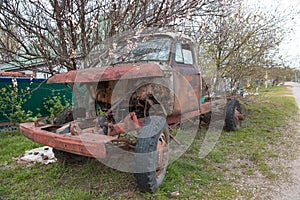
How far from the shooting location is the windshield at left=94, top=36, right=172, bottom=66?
3703 mm

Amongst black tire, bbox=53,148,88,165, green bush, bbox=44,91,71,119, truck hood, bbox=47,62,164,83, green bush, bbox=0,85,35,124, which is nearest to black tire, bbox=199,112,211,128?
black tire, bbox=53,148,88,165

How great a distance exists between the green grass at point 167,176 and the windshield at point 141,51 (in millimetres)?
1721

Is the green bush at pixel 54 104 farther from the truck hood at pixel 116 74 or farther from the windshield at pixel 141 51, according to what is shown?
the truck hood at pixel 116 74

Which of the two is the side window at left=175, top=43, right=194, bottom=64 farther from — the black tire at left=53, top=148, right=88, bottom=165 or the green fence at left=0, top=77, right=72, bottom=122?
the green fence at left=0, top=77, right=72, bottom=122

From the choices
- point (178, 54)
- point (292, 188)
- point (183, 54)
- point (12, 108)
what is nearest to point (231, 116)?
point (183, 54)

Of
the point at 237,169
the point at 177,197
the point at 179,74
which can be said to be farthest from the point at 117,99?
the point at 237,169

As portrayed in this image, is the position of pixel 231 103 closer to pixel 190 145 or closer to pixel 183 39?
pixel 190 145

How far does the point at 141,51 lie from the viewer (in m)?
3.83

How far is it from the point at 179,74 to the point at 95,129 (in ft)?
5.37

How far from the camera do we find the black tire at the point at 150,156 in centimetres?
261

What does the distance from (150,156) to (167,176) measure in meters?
0.86

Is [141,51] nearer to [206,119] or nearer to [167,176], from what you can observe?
[167,176]

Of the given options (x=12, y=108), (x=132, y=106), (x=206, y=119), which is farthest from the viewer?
(x=206, y=119)

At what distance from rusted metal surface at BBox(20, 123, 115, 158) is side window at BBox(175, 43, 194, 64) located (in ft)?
6.58
